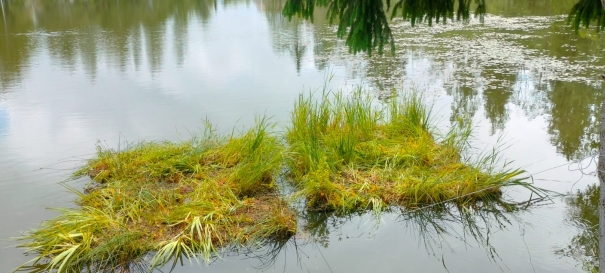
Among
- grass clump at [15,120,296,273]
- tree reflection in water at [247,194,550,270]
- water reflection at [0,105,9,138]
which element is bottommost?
tree reflection in water at [247,194,550,270]

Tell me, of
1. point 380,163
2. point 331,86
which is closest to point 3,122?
point 331,86

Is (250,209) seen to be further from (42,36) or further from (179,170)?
(42,36)

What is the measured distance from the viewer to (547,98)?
6.30 metres

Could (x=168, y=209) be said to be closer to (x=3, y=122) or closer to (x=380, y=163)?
(x=380, y=163)

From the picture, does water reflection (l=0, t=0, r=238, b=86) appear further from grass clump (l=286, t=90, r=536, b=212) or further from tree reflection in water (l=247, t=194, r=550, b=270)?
tree reflection in water (l=247, t=194, r=550, b=270)

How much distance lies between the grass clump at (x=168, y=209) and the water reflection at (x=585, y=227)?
1.77m

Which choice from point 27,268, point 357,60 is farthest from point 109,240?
point 357,60

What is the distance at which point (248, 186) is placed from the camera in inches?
152

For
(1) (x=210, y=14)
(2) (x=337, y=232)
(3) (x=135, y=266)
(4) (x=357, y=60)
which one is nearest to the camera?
(3) (x=135, y=266)

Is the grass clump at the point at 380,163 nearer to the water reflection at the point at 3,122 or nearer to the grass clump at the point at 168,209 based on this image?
the grass clump at the point at 168,209

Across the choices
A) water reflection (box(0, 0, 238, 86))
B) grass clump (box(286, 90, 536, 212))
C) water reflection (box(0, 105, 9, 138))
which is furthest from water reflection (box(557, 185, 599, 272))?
water reflection (box(0, 0, 238, 86))

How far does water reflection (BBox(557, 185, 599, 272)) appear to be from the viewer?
3.11m

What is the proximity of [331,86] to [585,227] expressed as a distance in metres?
4.16

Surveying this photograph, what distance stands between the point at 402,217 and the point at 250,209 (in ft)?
3.53
